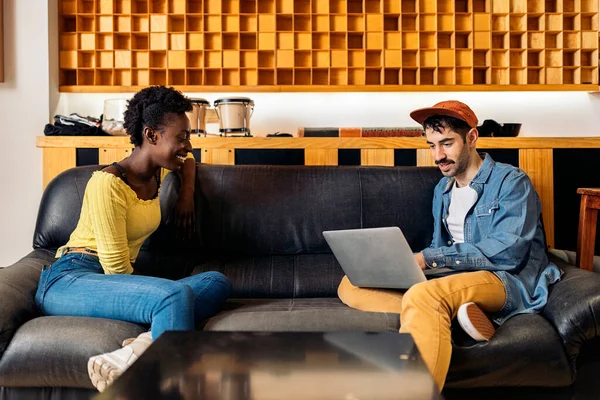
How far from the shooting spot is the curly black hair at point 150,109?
215cm

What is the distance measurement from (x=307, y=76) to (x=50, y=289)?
2.43 metres

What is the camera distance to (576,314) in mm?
1778

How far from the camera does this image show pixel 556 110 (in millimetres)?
3975

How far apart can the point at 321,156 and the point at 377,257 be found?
1.27 meters

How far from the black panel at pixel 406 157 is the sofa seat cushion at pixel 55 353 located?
1777mm

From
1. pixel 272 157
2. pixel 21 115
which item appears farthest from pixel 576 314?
pixel 21 115

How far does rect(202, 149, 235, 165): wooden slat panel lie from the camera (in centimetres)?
309

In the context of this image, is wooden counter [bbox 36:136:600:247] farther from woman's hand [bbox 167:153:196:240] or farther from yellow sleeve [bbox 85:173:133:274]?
yellow sleeve [bbox 85:173:133:274]

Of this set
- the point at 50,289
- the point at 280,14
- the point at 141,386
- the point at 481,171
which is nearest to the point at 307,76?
the point at 280,14

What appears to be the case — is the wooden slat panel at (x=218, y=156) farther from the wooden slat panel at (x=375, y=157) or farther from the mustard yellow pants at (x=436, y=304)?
the mustard yellow pants at (x=436, y=304)

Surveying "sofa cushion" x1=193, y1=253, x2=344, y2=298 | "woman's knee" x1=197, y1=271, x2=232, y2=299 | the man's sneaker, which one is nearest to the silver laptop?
the man's sneaker

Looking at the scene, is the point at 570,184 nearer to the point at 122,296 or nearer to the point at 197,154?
the point at 197,154

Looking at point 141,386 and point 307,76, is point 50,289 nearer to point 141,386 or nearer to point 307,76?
point 141,386

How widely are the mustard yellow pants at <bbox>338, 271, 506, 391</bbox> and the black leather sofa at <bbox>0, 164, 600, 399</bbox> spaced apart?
0.27 feet
